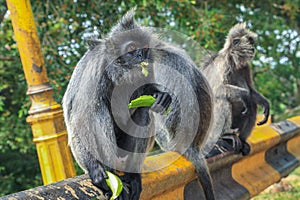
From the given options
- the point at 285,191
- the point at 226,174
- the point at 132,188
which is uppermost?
the point at 132,188

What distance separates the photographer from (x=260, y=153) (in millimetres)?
3615

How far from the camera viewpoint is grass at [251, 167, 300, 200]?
437 cm

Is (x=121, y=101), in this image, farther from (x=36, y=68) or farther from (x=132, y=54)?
(x=36, y=68)

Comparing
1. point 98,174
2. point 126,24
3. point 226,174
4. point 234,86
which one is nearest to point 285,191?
point 234,86

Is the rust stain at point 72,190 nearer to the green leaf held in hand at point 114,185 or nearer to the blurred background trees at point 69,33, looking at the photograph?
the green leaf held in hand at point 114,185

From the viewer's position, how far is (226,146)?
11.5 ft

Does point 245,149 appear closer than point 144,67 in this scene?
No

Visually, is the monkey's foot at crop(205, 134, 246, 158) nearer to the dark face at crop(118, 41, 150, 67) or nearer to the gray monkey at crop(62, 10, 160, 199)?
the gray monkey at crop(62, 10, 160, 199)

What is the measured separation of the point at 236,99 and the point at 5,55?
312 centimetres

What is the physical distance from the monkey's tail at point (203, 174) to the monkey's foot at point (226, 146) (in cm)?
22

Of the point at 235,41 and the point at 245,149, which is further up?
the point at 235,41

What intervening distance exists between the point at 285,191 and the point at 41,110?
2915 mm

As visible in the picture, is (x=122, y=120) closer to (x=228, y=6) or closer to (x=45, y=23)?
(x=45, y=23)

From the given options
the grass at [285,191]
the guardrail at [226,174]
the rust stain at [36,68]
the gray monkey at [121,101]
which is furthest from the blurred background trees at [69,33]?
the grass at [285,191]
